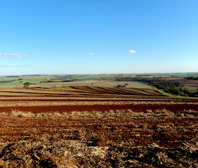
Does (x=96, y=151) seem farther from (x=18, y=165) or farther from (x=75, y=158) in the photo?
(x=18, y=165)

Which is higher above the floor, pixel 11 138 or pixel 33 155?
pixel 33 155

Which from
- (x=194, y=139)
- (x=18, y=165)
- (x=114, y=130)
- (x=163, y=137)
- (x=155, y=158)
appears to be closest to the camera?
(x=18, y=165)

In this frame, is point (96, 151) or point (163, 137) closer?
point (96, 151)

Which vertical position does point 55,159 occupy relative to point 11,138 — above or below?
above

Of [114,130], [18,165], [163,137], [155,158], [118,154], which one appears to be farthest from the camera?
[114,130]

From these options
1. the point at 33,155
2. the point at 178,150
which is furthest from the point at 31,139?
the point at 178,150

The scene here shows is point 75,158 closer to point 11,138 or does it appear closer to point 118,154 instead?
point 118,154

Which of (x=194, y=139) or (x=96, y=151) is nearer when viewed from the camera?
(x=96, y=151)

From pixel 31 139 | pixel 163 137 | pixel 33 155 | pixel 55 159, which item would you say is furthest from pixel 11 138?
pixel 163 137

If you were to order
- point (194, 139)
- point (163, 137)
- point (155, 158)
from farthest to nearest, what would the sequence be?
point (163, 137), point (194, 139), point (155, 158)
